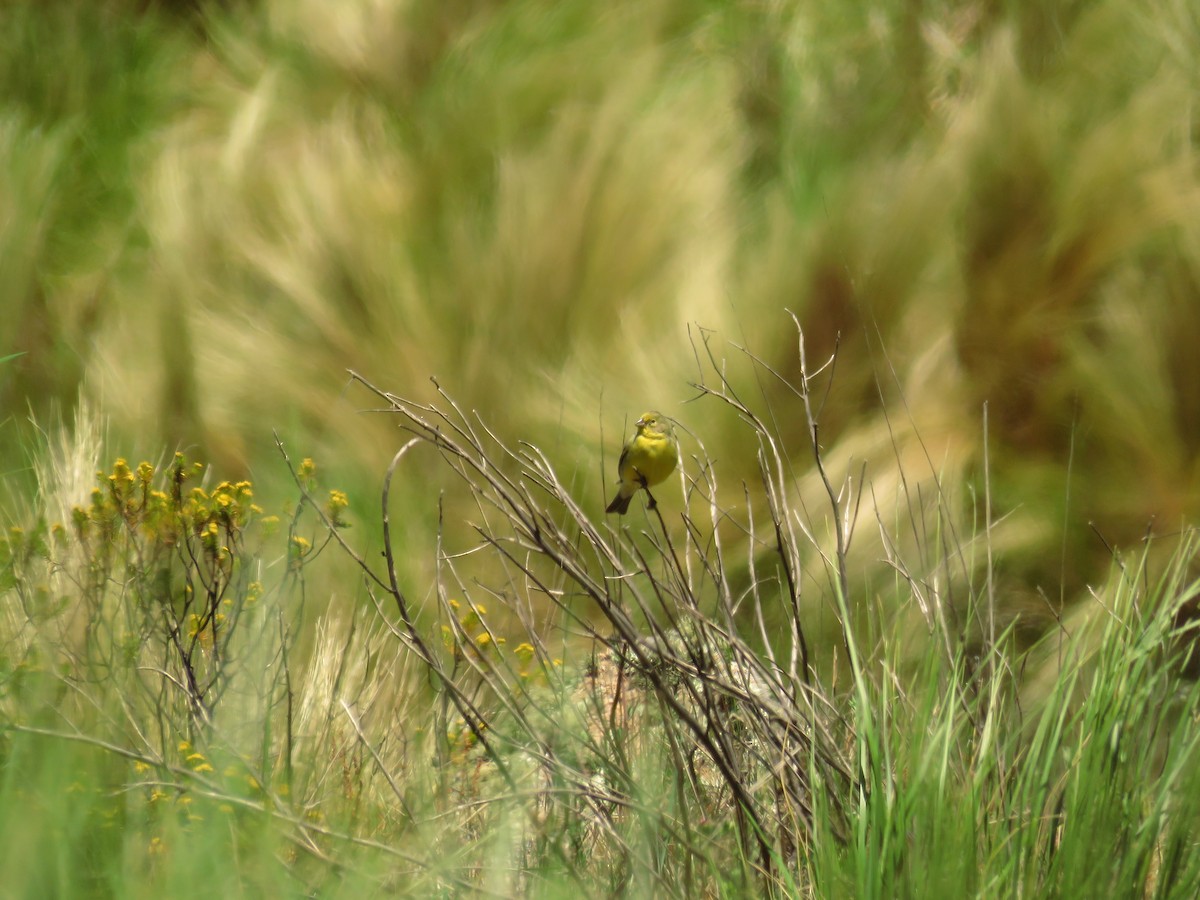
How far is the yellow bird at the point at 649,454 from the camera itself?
191cm

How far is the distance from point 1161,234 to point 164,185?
2087mm

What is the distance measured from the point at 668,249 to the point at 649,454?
2.66 ft

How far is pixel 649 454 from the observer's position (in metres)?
1.91

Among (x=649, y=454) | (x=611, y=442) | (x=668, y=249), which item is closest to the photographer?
(x=649, y=454)

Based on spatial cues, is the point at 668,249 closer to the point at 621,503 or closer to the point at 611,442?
the point at 611,442

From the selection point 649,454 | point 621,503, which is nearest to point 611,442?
point 621,503

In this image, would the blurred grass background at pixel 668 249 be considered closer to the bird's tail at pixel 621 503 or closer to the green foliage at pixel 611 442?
the green foliage at pixel 611 442

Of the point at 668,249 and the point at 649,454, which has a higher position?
the point at 668,249

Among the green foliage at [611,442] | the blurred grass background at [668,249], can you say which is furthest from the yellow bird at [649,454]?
the blurred grass background at [668,249]

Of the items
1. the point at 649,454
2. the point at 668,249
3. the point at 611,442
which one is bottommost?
the point at 649,454

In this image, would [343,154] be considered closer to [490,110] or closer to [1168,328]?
[490,110]

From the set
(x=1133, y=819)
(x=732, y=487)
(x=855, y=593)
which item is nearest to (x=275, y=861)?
(x=1133, y=819)

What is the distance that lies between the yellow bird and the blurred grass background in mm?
225

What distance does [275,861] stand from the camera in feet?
3.04
